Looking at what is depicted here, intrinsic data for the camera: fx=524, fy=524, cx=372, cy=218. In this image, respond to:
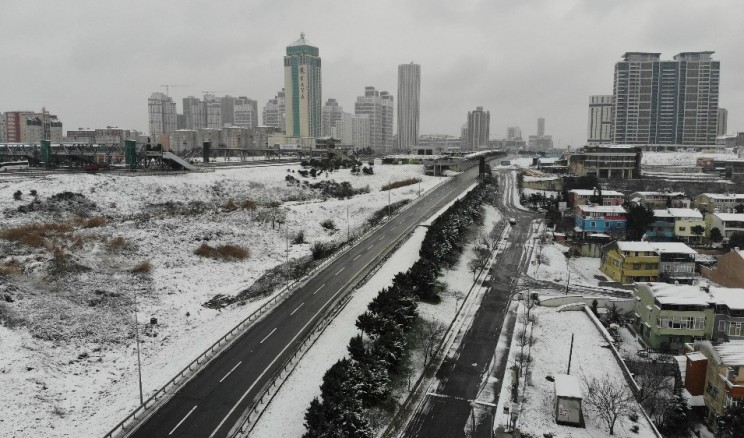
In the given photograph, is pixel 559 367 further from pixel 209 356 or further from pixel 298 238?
pixel 298 238

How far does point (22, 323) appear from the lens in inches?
1214

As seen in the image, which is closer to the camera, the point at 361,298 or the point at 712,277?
the point at 361,298

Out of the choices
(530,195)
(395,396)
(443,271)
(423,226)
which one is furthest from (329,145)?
(395,396)

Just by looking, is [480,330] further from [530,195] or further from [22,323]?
[530,195]

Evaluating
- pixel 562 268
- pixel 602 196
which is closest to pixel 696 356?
pixel 562 268

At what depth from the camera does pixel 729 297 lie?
38594mm

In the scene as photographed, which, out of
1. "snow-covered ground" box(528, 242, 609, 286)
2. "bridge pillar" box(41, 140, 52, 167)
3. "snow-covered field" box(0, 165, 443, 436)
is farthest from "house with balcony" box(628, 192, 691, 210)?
"bridge pillar" box(41, 140, 52, 167)

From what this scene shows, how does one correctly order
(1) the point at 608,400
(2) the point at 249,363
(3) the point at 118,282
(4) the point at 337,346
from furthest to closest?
(3) the point at 118,282 < (4) the point at 337,346 < (2) the point at 249,363 < (1) the point at 608,400

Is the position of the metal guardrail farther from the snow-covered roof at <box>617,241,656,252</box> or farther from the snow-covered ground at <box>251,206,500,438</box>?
the snow-covered roof at <box>617,241,656,252</box>

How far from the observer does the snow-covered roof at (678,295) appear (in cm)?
3731

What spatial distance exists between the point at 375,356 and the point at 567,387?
34.0 ft

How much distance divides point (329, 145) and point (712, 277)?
385 feet

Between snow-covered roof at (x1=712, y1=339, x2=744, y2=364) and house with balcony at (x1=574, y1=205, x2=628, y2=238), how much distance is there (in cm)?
3674

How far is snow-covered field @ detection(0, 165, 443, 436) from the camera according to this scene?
85.3 feet
